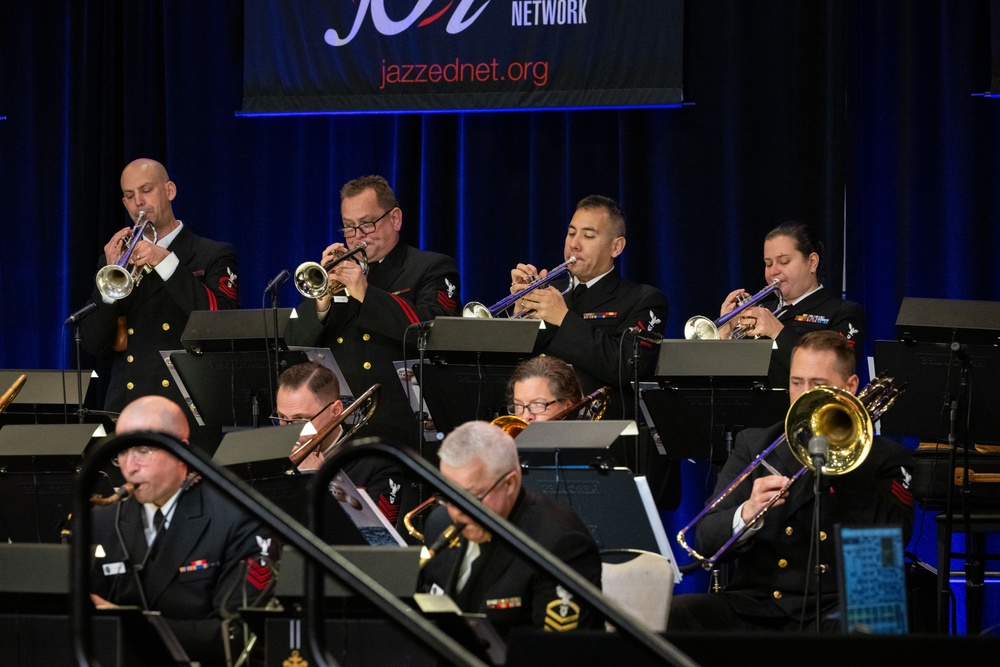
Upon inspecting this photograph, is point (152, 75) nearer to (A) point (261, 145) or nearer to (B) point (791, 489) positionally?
(A) point (261, 145)

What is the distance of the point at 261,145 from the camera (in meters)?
8.35

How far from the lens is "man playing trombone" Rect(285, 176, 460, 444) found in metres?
5.98

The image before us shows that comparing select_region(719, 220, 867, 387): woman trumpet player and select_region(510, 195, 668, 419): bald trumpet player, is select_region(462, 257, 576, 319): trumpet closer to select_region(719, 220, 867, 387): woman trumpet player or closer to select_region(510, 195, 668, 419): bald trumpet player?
select_region(510, 195, 668, 419): bald trumpet player

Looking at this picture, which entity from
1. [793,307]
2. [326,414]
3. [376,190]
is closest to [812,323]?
[793,307]

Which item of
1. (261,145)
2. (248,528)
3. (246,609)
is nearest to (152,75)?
(261,145)

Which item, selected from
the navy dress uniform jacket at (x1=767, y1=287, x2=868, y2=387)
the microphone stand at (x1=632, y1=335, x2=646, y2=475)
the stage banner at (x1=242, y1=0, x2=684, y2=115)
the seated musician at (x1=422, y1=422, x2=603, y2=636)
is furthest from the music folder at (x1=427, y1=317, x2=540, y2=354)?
the stage banner at (x1=242, y1=0, x2=684, y2=115)

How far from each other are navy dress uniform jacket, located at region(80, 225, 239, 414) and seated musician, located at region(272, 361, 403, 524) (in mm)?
985

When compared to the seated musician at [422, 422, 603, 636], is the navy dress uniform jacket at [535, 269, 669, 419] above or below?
above

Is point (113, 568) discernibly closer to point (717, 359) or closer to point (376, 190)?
point (717, 359)

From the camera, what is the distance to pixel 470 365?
18.0 feet

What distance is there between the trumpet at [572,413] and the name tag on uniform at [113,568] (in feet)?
4.53

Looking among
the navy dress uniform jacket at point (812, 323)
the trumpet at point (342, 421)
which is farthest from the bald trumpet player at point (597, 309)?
the trumpet at point (342, 421)

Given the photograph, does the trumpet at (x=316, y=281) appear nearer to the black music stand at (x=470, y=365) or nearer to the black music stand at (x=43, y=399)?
the black music stand at (x=470, y=365)

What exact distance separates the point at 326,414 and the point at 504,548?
6.70 feet
